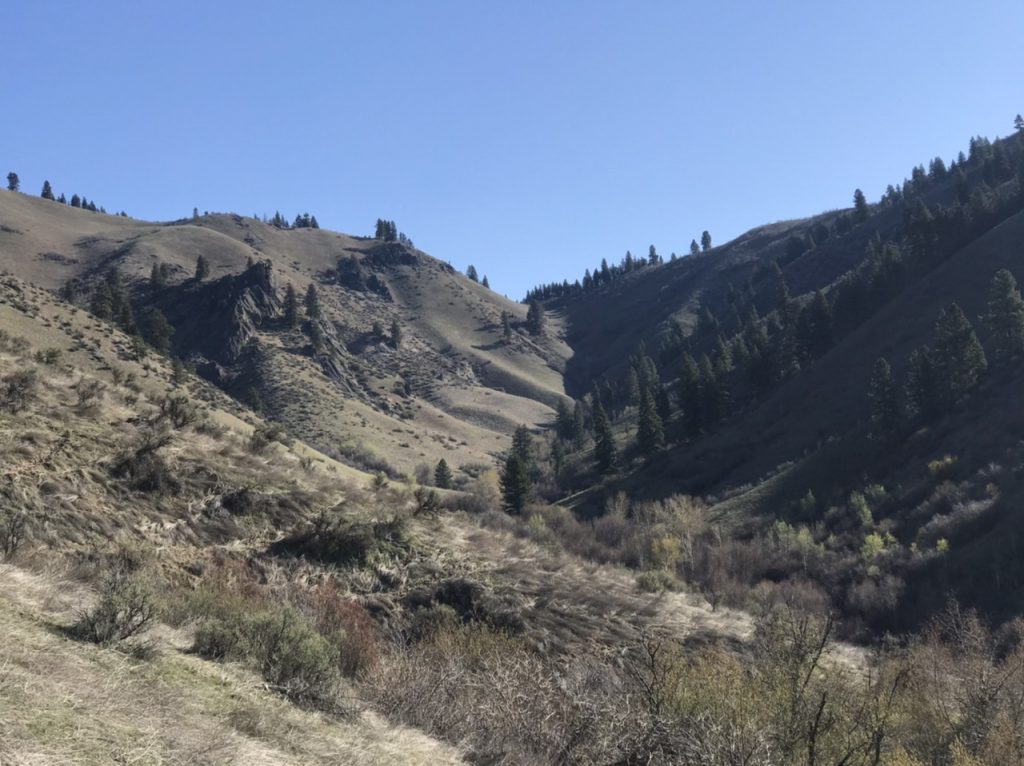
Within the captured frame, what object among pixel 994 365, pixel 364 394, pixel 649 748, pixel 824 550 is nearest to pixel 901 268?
pixel 994 365

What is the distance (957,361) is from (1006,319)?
6.57 meters

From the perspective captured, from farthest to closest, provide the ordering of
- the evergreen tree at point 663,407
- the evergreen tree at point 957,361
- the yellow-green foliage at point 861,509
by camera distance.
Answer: the evergreen tree at point 663,407 → the evergreen tree at point 957,361 → the yellow-green foliage at point 861,509

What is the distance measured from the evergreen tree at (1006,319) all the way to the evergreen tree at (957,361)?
1988 millimetres

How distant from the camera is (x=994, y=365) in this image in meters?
69.2

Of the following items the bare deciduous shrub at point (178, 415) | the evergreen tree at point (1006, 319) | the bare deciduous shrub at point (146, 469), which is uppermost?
the evergreen tree at point (1006, 319)

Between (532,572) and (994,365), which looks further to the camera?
(994,365)

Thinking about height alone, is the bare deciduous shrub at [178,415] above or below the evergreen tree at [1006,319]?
below

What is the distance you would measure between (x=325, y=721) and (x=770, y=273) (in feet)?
626

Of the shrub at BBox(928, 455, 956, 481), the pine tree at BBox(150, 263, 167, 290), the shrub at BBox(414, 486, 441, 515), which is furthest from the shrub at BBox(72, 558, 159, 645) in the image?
the pine tree at BBox(150, 263, 167, 290)

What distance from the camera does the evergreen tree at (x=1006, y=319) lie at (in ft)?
222

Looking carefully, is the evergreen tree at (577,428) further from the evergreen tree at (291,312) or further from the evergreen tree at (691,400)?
the evergreen tree at (291,312)

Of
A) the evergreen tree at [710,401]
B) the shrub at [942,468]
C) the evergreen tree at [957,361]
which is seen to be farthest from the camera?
the evergreen tree at [710,401]

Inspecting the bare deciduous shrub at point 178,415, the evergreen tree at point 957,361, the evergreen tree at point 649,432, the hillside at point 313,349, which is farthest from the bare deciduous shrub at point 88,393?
the evergreen tree at point 649,432

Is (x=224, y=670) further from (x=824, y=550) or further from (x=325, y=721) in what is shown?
(x=824, y=550)
